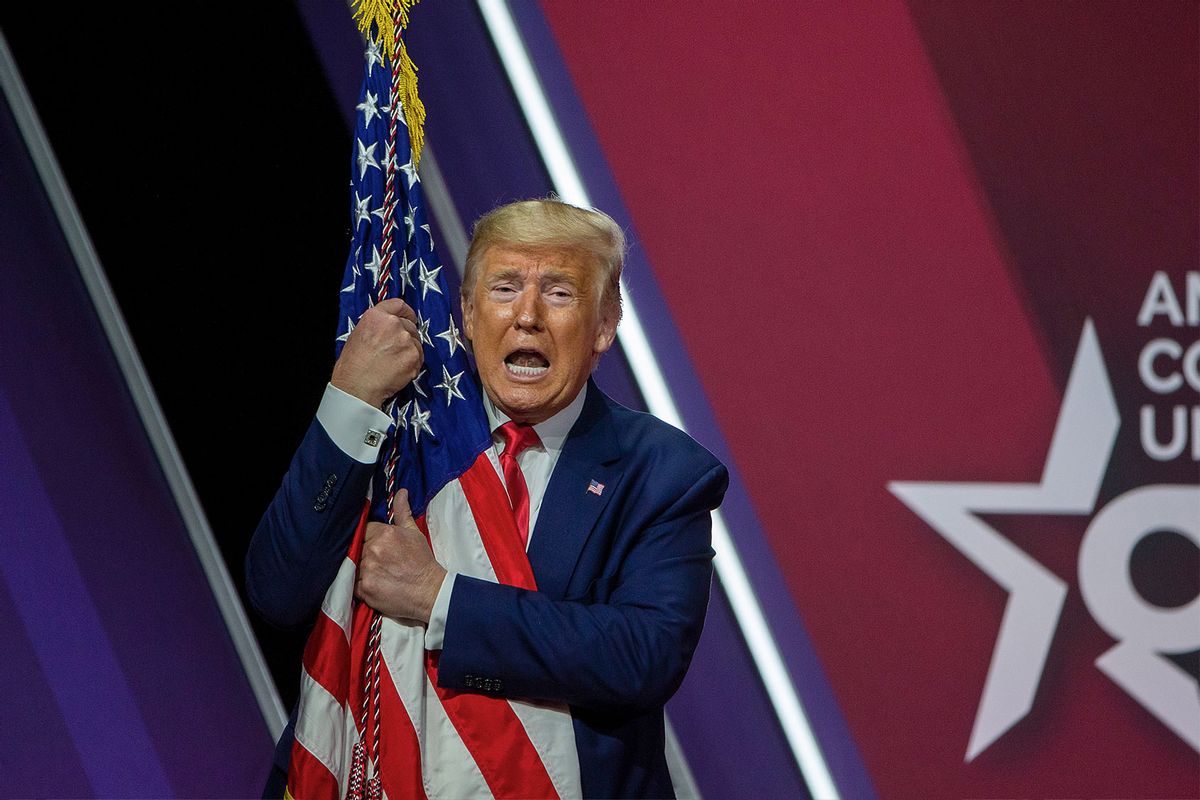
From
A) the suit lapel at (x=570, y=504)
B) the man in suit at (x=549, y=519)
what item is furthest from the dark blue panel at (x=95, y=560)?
the suit lapel at (x=570, y=504)

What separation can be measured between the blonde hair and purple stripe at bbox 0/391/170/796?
1337mm

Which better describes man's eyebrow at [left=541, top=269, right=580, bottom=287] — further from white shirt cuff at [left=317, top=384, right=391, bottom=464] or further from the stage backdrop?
the stage backdrop

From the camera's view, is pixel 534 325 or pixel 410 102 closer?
pixel 534 325

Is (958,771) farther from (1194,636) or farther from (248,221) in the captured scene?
(248,221)

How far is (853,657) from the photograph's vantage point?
9.52ft

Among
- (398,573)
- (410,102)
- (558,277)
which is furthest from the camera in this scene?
(410,102)

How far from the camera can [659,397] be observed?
2.90 metres

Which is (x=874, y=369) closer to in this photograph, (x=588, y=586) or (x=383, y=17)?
(x=588, y=586)

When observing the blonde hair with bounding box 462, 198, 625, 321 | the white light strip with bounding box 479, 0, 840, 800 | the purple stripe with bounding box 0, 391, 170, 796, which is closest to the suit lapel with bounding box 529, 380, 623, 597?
the blonde hair with bounding box 462, 198, 625, 321

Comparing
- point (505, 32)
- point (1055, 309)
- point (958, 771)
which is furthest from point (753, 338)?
point (958, 771)

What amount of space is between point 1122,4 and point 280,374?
2162 mm

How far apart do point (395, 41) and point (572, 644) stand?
3.45 ft

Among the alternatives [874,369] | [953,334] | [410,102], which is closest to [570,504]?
[410,102]

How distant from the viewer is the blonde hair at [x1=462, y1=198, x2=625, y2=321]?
1.98 meters
